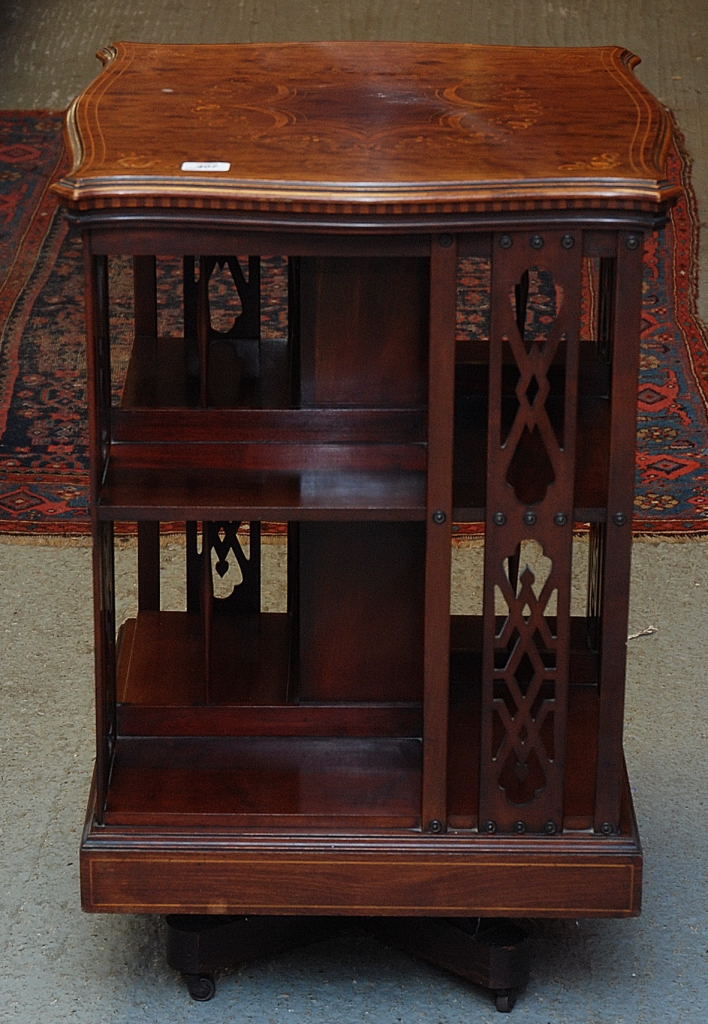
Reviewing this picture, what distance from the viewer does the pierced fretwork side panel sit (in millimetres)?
2217

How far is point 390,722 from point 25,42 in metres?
5.66

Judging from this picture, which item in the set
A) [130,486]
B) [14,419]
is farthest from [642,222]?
[14,419]

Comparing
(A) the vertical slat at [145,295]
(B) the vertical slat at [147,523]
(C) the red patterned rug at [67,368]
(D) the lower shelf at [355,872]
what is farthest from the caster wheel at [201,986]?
(C) the red patterned rug at [67,368]

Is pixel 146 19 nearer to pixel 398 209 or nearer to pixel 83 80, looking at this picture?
pixel 83 80

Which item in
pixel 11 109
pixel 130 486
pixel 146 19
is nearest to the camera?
pixel 130 486

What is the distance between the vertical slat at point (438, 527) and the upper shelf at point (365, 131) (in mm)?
111

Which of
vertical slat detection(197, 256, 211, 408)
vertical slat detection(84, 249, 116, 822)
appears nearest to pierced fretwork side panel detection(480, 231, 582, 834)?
vertical slat detection(197, 256, 211, 408)

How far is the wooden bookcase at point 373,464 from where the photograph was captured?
2199mm

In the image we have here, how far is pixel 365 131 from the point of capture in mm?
2383

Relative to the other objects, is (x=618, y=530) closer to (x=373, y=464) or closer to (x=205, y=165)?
(x=373, y=464)

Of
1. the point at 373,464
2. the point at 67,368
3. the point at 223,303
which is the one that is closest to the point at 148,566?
the point at 373,464

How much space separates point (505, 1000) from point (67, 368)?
2988 millimetres

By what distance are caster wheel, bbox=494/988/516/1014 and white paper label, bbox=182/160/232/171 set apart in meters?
1.26

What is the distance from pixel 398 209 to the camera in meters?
2.14
